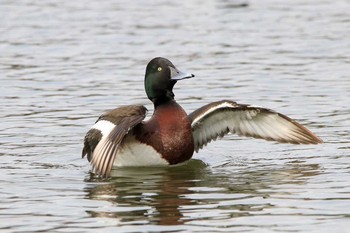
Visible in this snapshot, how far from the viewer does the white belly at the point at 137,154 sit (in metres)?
11.9

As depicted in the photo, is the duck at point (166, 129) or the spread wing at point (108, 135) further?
the duck at point (166, 129)

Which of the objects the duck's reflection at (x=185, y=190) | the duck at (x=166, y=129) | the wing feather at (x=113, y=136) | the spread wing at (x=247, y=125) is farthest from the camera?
the spread wing at (x=247, y=125)

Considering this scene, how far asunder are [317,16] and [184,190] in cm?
1129

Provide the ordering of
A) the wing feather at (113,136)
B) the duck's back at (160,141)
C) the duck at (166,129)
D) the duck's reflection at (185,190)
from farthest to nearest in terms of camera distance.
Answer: the duck's back at (160,141)
the duck at (166,129)
the wing feather at (113,136)
the duck's reflection at (185,190)

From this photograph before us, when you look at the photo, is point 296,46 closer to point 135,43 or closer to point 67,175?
point 135,43

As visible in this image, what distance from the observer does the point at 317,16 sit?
21672 mm

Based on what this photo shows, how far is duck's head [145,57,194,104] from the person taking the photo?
12242mm

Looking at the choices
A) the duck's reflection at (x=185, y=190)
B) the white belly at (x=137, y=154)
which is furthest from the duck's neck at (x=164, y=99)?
the duck's reflection at (x=185, y=190)

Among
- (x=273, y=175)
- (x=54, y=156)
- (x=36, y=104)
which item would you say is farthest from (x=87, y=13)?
(x=273, y=175)

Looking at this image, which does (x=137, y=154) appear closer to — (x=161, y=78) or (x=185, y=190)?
(x=161, y=78)

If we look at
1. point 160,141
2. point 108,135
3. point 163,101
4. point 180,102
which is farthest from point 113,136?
point 180,102

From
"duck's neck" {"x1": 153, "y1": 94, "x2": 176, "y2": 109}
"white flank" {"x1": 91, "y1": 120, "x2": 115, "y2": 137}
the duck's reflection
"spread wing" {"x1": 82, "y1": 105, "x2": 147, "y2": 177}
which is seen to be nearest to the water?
the duck's reflection

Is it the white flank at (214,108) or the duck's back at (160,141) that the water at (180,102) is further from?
the white flank at (214,108)

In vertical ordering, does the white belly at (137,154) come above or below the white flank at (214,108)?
below
